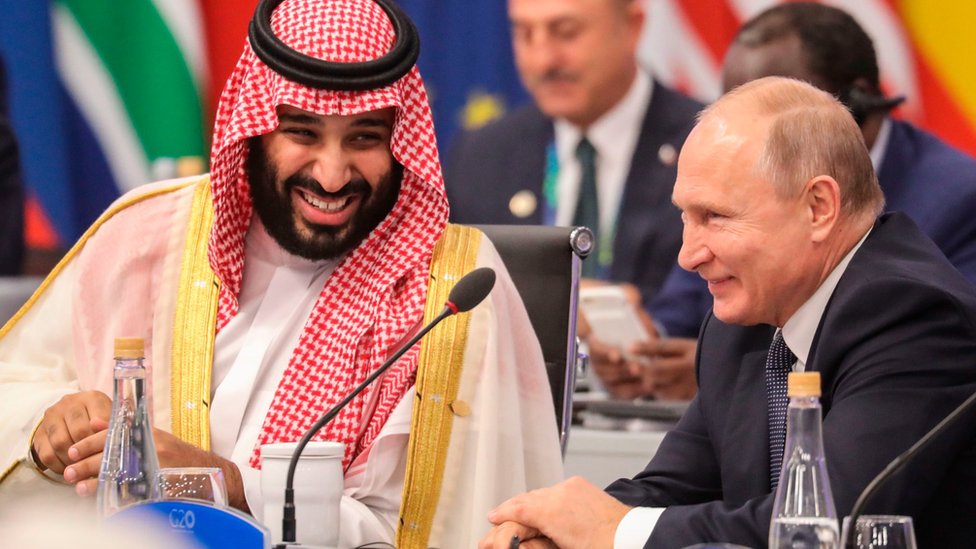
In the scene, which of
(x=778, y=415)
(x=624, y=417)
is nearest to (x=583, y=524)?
(x=778, y=415)

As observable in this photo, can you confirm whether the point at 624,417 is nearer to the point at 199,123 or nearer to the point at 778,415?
the point at 778,415

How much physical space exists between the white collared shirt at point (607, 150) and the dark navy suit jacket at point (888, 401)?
9.34 ft

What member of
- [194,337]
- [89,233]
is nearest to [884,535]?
[194,337]

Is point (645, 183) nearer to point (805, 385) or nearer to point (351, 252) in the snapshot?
point (351, 252)

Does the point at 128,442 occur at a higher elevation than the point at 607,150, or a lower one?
lower

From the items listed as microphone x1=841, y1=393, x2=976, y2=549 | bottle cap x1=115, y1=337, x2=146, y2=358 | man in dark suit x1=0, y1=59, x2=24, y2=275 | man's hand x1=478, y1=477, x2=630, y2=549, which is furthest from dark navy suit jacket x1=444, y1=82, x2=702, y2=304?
Answer: microphone x1=841, y1=393, x2=976, y2=549

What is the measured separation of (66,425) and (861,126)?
233cm

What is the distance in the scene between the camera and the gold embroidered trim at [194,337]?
2562 mm

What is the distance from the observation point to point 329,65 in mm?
2521

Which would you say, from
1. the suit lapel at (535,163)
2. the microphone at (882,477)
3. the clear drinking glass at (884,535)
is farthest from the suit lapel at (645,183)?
the clear drinking glass at (884,535)

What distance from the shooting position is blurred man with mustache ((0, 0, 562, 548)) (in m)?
2.51

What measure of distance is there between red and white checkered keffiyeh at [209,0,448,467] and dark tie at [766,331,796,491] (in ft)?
2.13

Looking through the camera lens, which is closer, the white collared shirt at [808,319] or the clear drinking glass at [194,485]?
the clear drinking glass at [194,485]

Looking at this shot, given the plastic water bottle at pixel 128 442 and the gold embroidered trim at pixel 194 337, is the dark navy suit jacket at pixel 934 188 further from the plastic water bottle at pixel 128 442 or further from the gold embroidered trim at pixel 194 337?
the plastic water bottle at pixel 128 442
